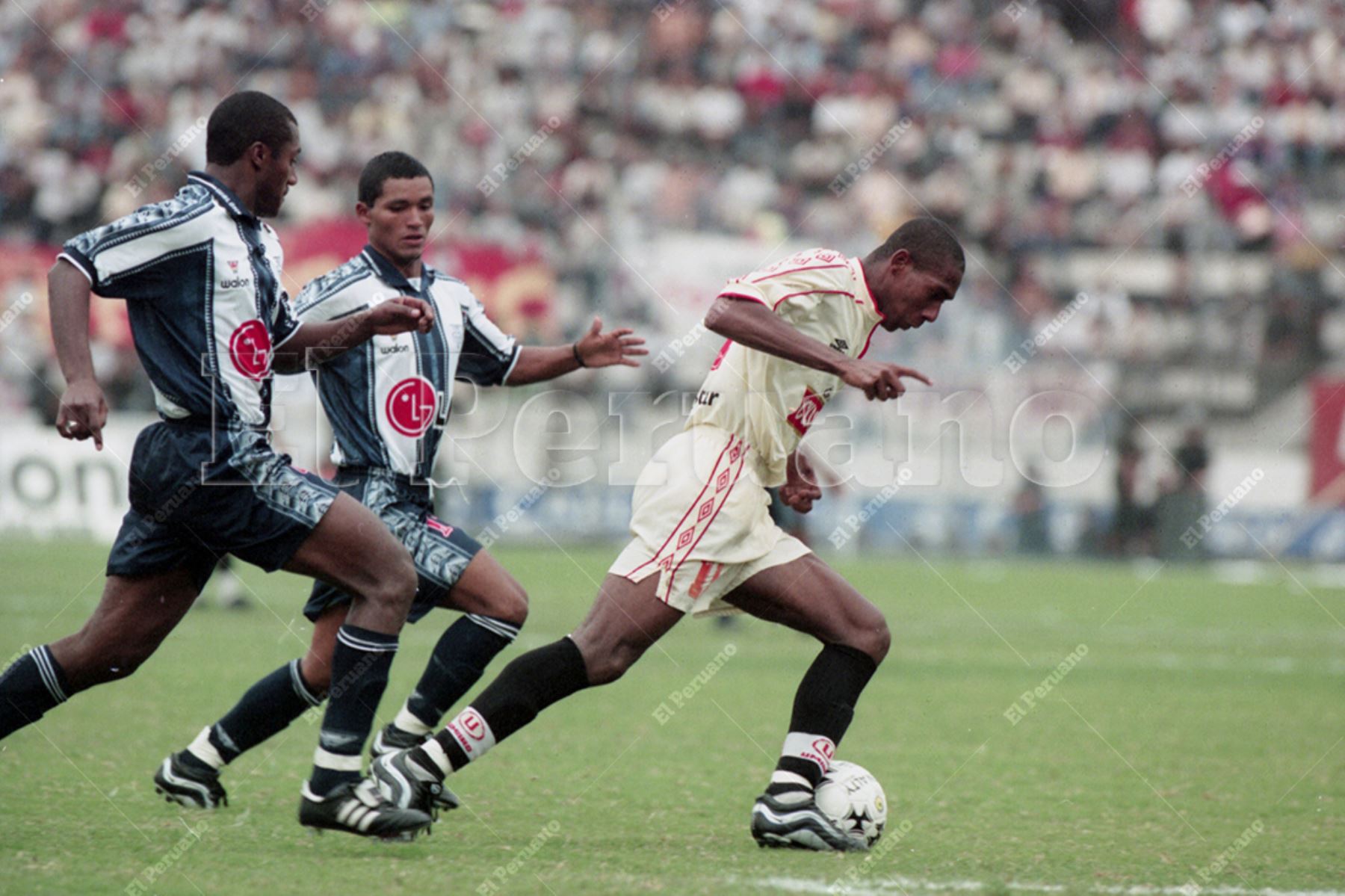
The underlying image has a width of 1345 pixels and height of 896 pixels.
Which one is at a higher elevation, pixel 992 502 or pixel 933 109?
pixel 933 109

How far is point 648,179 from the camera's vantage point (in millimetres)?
25734

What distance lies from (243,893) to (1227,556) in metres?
22.2

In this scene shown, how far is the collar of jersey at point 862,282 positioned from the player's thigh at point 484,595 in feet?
5.91

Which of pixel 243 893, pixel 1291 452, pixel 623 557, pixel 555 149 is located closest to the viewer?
pixel 243 893

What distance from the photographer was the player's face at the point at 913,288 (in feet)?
19.4

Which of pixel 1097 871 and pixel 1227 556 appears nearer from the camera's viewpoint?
pixel 1097 871

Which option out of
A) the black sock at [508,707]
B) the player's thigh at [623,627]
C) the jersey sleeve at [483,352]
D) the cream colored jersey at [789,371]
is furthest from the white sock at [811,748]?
the jersey sleeve at [483,352]

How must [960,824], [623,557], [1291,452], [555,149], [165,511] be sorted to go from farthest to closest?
[555,149]
[1291,452]
[960,824]
[623,557]
[165,511]

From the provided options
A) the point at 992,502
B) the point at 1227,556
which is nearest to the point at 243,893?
the point at 992,502

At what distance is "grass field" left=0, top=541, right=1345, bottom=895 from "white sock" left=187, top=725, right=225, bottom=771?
0.21 metres

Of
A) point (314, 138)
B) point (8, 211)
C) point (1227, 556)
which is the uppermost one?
point (314, 138)

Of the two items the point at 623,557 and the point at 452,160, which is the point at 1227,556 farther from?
the point at 623,557

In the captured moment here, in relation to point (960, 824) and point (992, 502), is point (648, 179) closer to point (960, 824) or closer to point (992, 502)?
point (992, 502)

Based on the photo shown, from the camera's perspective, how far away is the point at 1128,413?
24391 mm
